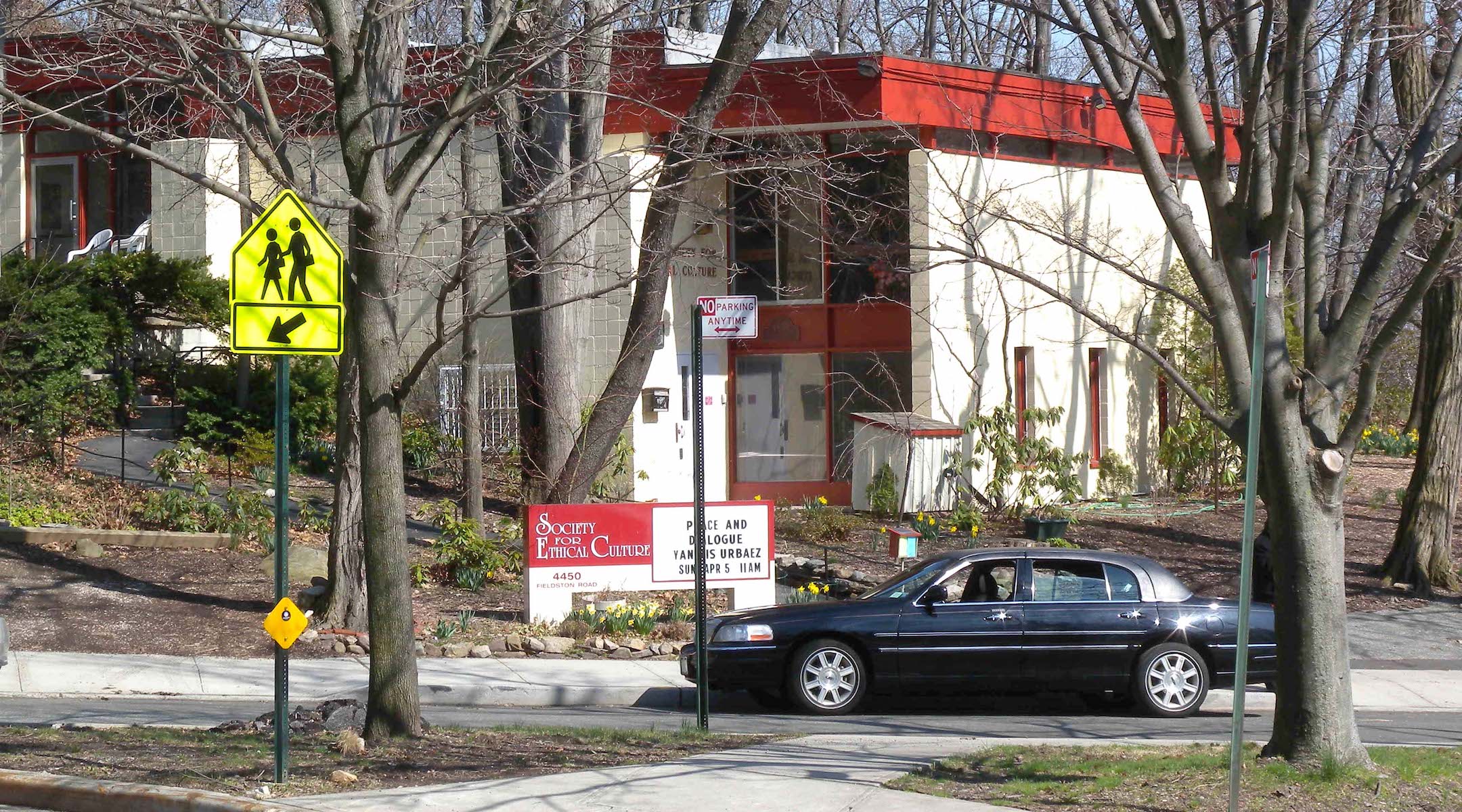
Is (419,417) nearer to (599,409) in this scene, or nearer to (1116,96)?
(599,409)

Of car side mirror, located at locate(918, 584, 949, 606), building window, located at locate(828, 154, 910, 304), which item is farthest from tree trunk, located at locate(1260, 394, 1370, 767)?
building window, located at locate(828, 154, 910, 304)

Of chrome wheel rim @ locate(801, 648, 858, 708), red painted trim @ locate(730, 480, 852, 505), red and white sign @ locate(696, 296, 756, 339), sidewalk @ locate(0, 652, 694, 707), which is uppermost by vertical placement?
red and white sign @ locate(696, 296, 756, 339)

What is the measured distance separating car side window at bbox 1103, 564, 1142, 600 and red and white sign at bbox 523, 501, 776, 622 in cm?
384

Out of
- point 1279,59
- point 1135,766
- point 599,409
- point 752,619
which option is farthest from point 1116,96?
point 599,409

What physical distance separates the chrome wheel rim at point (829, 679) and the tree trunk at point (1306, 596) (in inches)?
170

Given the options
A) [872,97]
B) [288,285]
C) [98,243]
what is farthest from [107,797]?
[98,243]

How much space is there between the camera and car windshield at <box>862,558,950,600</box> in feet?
38.1

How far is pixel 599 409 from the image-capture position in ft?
57.7

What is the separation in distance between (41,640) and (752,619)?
24.1 feet

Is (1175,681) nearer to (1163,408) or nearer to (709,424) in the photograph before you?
(709,424)

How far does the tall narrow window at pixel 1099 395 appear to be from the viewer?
80.5 feet

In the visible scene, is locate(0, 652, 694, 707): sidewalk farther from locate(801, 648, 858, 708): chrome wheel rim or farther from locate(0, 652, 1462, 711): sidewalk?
locate(801, 648, 858, 708): chrome wheel rim

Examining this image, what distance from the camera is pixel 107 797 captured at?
23.4ft

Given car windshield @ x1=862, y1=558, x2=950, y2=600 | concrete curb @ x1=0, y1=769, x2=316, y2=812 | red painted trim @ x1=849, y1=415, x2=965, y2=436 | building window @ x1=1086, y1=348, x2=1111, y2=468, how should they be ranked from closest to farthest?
concrete curb @ x1=0, y1=769, x2=316, y2=812 < car windshield @ x1=862, y1=558, x2=950, y2=600 < red painted trim @ x1=849, y1=415, x2=965, y2=436 < building window @ x1=1086, y1=348, x2=1111, y2=468
